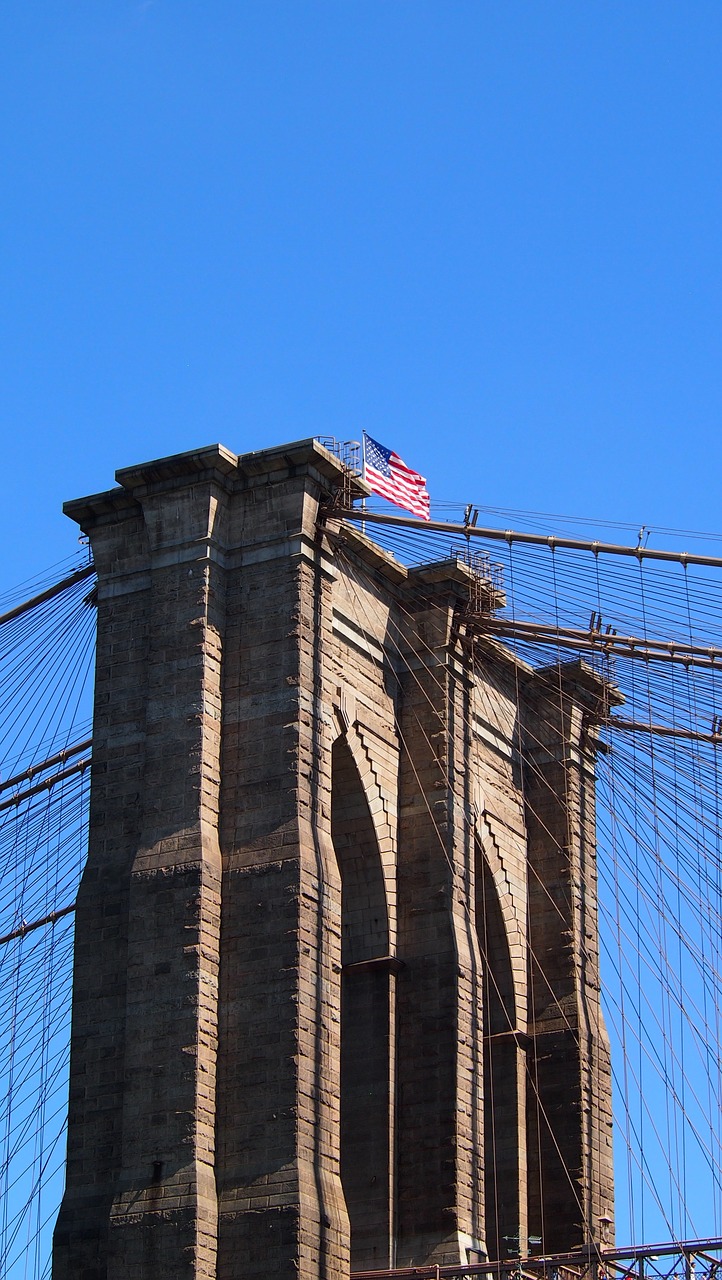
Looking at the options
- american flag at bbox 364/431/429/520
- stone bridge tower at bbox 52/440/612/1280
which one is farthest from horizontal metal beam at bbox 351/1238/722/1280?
american flag at bbox 364/431/429/520

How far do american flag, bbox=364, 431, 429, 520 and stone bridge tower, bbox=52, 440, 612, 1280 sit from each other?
1167 mm

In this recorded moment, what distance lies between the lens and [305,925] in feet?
117

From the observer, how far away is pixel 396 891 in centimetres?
4219

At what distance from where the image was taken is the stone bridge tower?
3478 centimetres

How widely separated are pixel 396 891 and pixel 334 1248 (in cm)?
922

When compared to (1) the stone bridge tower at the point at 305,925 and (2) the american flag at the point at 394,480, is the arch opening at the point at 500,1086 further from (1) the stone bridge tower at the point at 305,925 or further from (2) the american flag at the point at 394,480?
(2) the american flag at the point at 394,480

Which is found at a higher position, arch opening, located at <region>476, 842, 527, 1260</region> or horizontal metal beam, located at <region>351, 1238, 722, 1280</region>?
arch opening, located at <region>476, 842, 527, 1260</region>

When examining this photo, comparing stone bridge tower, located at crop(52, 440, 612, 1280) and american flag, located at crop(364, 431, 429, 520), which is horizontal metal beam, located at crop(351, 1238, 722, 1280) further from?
american flag, located at crop(364, 431, 429, 520)

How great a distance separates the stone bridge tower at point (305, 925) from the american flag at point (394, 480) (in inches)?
45.9

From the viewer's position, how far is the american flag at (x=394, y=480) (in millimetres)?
41406

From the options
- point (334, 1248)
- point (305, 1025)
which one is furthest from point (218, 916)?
point (334, 1248)

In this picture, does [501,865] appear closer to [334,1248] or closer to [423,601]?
[423,601]

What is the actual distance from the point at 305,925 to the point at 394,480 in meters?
10.0

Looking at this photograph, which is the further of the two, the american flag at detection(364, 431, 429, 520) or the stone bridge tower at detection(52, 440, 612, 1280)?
the american flag at detection(364, 431, 429, 520)
